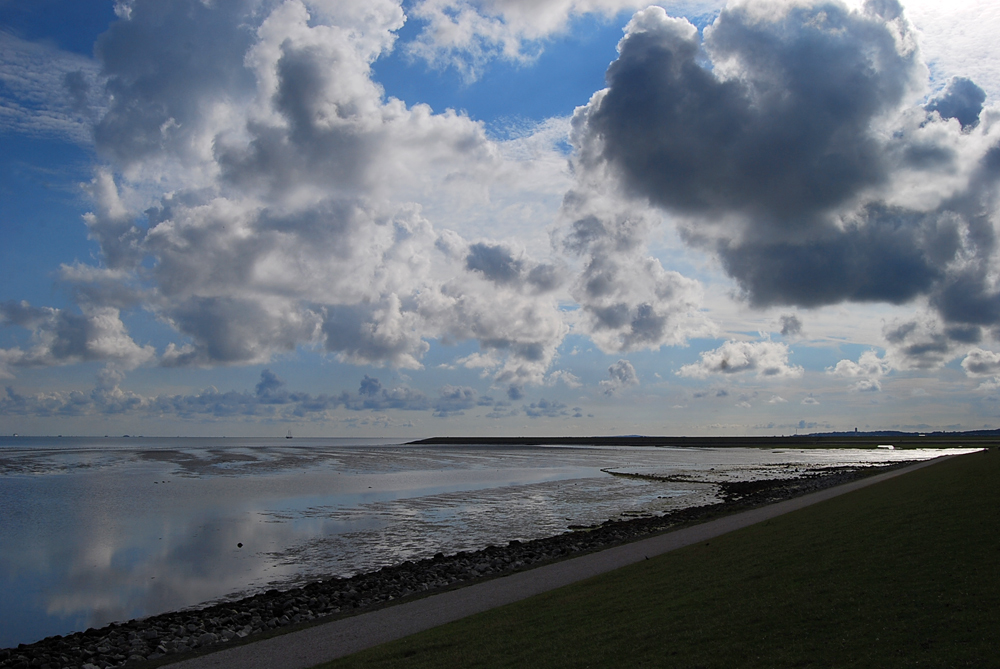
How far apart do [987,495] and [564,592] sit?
13748mm

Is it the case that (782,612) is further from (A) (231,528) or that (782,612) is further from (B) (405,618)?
(A) (231,528)

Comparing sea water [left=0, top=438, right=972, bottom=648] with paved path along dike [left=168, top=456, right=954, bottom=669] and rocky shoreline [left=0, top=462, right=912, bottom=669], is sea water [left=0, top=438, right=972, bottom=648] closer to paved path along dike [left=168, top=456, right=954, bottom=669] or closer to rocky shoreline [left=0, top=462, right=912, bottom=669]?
rocky shoreline [left=0, top=462, right=912, bottom=669]

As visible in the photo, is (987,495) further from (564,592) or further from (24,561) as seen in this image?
(24,561)

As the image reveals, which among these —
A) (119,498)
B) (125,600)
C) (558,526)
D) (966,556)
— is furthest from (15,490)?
(966,556)

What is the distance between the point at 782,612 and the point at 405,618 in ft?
29.5

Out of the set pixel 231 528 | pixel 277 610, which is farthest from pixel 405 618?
pixel 231 528

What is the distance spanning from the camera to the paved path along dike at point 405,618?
13141 mm

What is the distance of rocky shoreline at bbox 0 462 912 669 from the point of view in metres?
15.4

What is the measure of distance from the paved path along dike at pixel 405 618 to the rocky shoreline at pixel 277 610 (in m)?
1.67

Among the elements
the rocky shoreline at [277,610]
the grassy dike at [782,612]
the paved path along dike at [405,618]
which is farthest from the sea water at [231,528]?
the grassy dike at [782,612]

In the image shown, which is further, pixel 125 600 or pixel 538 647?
pixel 125 600

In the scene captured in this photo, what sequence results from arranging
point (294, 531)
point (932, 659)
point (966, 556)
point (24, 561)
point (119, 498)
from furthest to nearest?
point (119, 498), point (294, 531), point (24, 561), point (966, 556), point (932, 659)

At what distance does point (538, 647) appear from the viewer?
11641 mm

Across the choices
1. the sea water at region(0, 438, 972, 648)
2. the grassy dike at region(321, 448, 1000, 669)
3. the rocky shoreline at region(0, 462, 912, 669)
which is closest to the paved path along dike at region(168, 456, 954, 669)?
the grassy dike at region(321, 448, 1000, 669)
